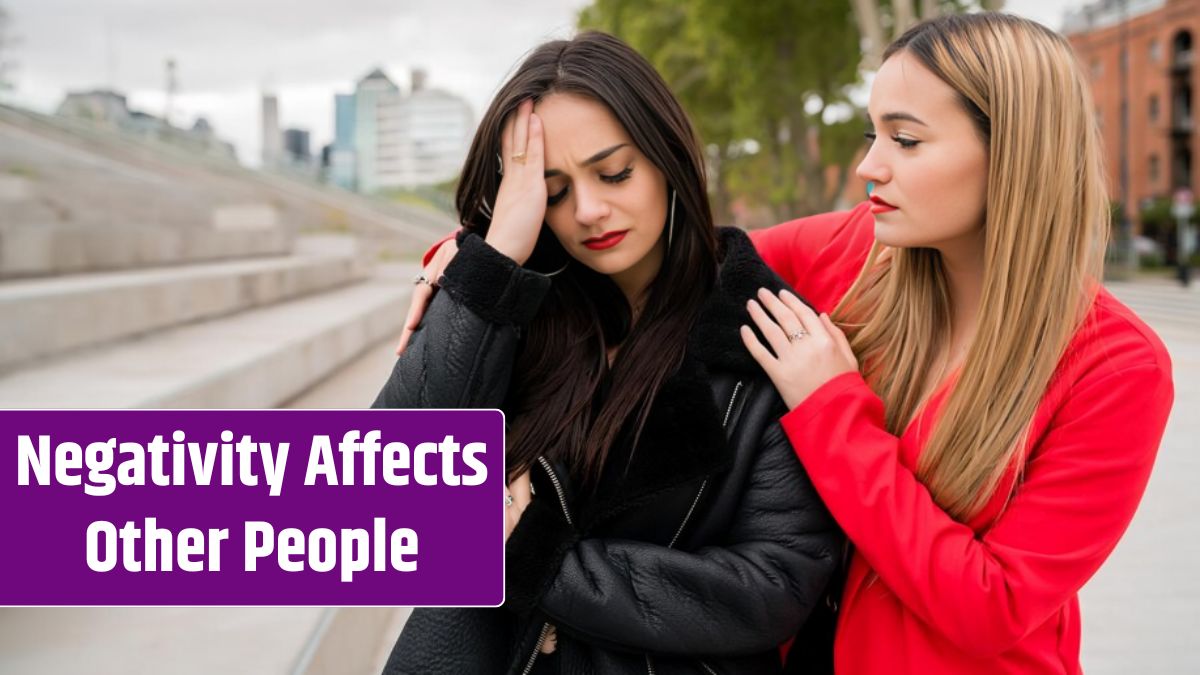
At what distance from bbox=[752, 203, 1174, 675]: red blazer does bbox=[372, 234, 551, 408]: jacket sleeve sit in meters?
0.51

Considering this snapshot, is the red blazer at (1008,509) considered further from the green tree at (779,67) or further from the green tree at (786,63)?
the green tree at (779,67)

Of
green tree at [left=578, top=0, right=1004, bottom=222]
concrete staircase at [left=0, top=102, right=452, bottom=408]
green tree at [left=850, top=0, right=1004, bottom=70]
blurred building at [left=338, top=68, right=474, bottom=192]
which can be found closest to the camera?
concrete staircase at [left=0, top=102, right=452, bottom=408]

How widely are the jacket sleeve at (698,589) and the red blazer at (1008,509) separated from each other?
0.31ft

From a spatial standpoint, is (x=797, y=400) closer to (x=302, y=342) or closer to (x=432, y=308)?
(x=432, y=308)

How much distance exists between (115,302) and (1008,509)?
5.92m

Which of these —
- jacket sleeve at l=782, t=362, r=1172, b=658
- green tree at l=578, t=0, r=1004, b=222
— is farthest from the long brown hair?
green tree at l=578, t=0, r=1004, b=222

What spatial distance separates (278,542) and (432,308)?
0.50 metres

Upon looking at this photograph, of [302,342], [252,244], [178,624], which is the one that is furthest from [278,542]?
[252,244]

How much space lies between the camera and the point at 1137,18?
1820 inches

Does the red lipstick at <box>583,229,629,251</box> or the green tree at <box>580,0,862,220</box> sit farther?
the green tree at <box>580,0,862,220</box>

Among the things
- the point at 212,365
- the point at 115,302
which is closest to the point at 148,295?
the point at 115,302

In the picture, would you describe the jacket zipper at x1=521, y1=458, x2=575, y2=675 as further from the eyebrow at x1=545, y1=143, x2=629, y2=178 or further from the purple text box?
the eyebrow at x1=545, y1=143, x2=629, y2=178

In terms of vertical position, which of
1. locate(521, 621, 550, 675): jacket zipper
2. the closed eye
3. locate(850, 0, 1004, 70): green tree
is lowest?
locate(521, 621, 550, 675): jacket zipper

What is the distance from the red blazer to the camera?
1.60m
